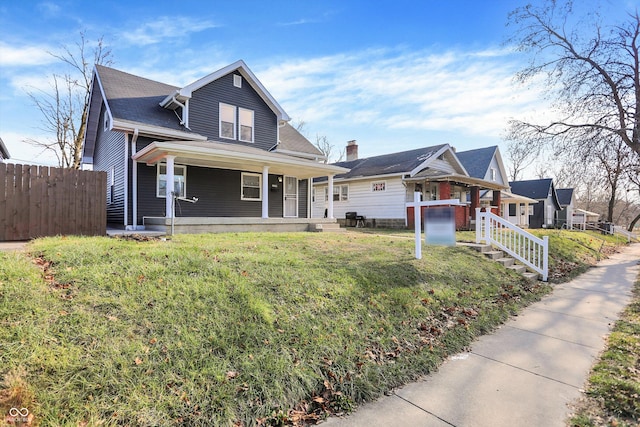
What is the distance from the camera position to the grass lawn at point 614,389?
2666 mm

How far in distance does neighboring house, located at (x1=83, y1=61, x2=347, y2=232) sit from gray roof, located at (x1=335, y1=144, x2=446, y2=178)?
16.6ft

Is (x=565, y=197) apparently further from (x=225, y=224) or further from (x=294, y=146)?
(x=225, y=224)

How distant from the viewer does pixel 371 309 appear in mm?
4305

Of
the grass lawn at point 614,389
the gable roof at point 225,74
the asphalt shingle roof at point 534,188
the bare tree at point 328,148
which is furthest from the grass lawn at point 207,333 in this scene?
the bare tree at point 328,148

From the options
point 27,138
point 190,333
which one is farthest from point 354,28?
point 27,138

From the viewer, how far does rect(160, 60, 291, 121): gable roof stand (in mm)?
12750

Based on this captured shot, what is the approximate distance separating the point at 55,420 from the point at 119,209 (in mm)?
12012

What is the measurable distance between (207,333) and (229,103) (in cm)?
1305

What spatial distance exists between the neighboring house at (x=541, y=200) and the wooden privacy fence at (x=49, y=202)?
3769 centimetres

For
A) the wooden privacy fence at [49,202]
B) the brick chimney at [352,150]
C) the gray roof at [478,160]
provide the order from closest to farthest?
the wooden privacy fence at [49,202] < the gray roof at [478,160] < the brick chimney at [352,150]

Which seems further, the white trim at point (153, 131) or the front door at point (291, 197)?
the front door at point (291, 197)

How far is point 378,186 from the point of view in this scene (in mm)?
20094

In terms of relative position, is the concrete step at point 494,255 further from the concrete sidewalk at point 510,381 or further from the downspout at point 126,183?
the downspout at point 126,183

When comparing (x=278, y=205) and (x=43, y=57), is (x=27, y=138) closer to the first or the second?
(x=43, y=57)
